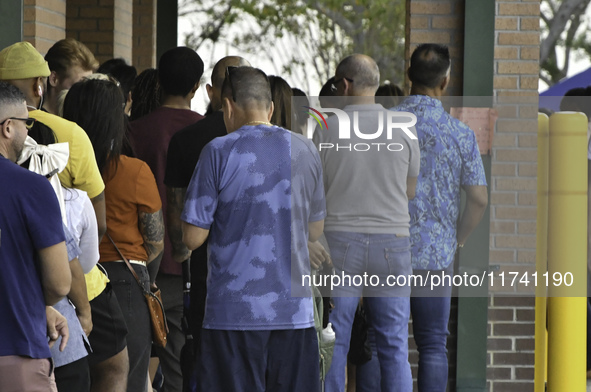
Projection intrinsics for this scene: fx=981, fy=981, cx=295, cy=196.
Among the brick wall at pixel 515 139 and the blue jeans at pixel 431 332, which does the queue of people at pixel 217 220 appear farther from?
the brick wall at pixel 515 139

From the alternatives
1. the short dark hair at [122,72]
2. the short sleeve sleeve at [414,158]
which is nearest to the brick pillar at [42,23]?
the short dark hair at [122,72]

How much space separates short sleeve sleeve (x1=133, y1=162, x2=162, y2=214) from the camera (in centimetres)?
443

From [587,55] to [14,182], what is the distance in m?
31.6

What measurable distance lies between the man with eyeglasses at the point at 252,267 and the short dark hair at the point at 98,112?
1.80 feet

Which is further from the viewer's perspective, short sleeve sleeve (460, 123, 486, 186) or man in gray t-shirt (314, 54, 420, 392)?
short sleeve sleeve (460, 123, 486, 186)

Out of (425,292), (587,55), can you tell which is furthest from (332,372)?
(587,55)

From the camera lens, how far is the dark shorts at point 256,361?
392 cm

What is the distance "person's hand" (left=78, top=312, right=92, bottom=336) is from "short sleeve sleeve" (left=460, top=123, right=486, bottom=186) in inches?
90.7

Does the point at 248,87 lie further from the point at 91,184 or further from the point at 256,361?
the point at 256,361

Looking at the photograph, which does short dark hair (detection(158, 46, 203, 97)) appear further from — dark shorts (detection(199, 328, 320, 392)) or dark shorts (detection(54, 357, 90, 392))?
dark shorts (detection(54, 357, 90, 392))

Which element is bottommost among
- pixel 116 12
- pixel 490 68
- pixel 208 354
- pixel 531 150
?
pixel 208 354

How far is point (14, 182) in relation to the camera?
3.23 meters

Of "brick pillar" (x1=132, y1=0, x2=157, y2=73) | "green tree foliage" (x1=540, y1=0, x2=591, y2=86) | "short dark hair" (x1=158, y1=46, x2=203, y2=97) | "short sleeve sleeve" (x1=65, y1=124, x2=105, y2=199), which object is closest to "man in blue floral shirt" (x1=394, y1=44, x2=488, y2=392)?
"short dark hair" (x1=158, y1=46, x2=203, y2=97)

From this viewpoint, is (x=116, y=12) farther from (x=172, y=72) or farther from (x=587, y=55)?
(x=587, y=55)
